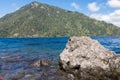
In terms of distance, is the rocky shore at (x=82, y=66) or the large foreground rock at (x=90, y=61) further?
the rocky shore at (x=82, y=66)

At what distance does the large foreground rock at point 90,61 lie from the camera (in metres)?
19.3

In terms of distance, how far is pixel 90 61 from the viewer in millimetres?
20781

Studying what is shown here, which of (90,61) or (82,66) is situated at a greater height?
(90,61)

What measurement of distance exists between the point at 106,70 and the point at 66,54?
230 inches

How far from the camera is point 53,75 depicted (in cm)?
2288

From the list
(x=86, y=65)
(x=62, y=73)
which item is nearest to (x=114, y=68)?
(x=86, y=65)

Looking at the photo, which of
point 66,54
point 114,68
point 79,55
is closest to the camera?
point 114,68

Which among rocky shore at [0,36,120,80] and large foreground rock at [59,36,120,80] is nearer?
large foreground rock at [59,36,120,80]

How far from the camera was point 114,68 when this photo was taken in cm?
1919

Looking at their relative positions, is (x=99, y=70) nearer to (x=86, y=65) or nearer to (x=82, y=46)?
(x=86, y=65)

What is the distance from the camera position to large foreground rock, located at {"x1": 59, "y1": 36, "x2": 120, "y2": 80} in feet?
63.5

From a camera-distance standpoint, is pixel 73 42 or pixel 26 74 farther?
pixel 73 42

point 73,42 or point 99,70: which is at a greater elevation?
point 73,42

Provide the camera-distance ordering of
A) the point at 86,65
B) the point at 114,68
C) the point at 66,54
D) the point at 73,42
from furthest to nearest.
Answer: the point at 73,42 < the point at 66,54 < the point at 86,65 < the point at 114,68
